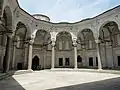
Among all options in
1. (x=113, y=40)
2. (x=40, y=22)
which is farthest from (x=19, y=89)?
(x=113, y=40)

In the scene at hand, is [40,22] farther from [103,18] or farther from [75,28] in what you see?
[103,18]

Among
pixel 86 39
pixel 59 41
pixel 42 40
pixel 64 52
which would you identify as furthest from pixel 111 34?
pixel 42 40

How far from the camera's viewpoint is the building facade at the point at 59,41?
15414 millimetres

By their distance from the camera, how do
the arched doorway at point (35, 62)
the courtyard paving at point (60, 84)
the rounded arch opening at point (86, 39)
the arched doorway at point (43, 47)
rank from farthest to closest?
1. the rounded arch opening at point (86, 39)
2. the arched doorway at point (43, 47)
3. the arched doorway at point (35, 62)
4. the courtyard paving at point (60, 84)

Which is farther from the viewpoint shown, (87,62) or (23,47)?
(87,62)

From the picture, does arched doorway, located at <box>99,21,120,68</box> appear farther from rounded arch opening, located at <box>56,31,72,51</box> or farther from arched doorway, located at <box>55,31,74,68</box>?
rounded arch opening, located at <box>56,31,72,51</box>

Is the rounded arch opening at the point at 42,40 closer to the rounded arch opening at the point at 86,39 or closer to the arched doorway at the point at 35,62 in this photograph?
the arched doorway at the point at 35,62

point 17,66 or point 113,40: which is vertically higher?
point 113,40

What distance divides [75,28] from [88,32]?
476cm

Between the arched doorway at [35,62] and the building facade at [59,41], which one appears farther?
the arched doorway at [35,62]

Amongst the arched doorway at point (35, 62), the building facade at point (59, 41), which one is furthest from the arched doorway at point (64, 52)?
the arched doorway at point (35, 62)

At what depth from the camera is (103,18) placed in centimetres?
1695

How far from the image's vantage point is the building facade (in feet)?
50.6

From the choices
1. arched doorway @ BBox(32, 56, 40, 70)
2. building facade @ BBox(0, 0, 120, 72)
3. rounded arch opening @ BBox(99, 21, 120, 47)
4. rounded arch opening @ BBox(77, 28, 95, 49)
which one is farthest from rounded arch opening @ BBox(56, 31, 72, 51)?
rounded arch opening @ BBox(99, 21, 120, 47)
